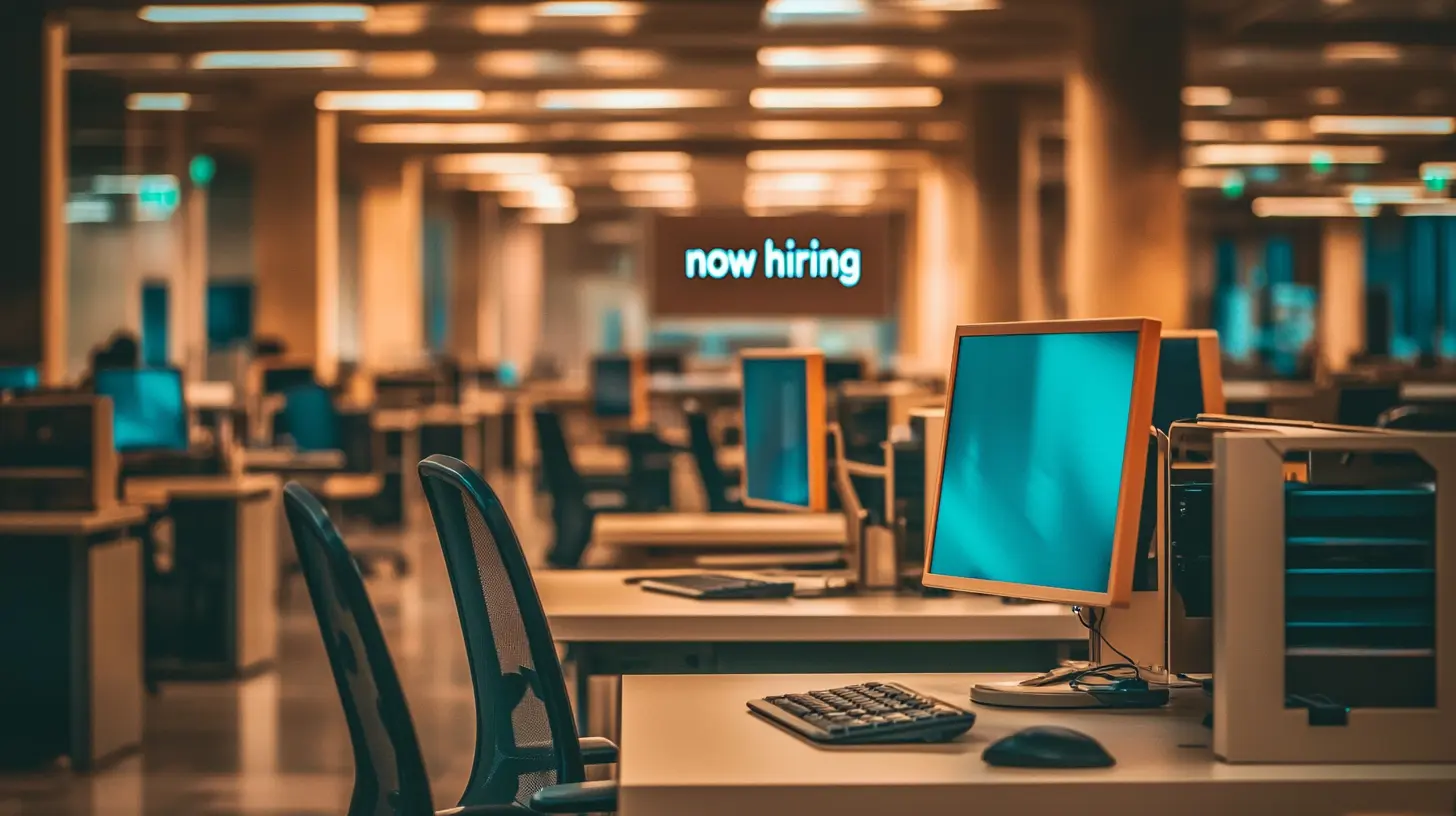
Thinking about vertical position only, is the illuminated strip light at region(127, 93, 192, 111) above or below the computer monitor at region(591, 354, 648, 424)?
above

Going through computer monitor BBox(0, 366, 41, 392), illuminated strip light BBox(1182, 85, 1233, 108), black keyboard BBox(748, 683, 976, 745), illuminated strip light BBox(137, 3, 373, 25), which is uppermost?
illuminated strip light BBox(1182, 85, 1233, 108)

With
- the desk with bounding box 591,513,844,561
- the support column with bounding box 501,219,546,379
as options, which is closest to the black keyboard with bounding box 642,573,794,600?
the desk with bounding box 591,513,844,561

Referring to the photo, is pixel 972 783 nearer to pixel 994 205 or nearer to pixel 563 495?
pixel 563 495

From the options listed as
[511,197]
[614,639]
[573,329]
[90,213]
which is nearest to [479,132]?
[90,213]

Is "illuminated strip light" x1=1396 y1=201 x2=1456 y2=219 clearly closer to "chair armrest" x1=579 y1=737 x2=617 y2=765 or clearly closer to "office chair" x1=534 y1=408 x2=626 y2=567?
"office chair" x1=534 y1=408 x2=626 y2=567

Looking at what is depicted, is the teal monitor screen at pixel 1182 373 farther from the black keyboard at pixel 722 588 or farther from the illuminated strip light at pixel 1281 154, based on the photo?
the illuminated strip light at pixel 1281 154

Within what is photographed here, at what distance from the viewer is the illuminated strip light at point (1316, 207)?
28.9 meters

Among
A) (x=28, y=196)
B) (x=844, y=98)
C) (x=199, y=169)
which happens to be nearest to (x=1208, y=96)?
(x=844, y=98)

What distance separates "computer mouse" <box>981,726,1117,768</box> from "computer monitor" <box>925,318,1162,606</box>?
35 centimetres

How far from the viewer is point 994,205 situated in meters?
17.7

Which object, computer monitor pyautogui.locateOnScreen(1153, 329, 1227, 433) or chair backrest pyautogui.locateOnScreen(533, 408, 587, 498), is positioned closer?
computer monitor pyautogui.locateOnScreen(1153, 329, 1227, 433)

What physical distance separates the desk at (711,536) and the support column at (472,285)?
2352 centimetres

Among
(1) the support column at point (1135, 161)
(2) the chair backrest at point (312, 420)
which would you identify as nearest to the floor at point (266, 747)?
(2) the chair backrest at point (312, 420)

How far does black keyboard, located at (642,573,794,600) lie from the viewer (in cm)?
379
